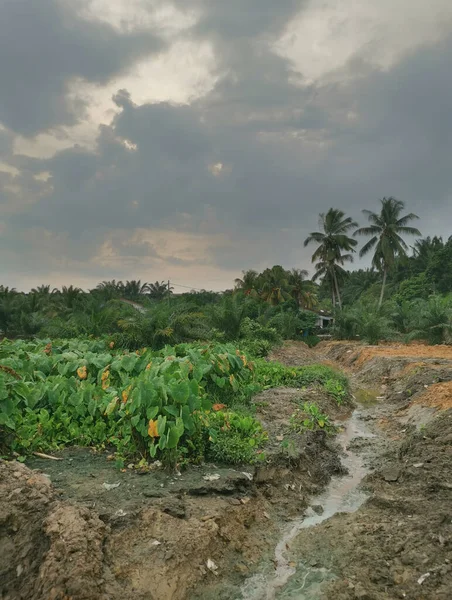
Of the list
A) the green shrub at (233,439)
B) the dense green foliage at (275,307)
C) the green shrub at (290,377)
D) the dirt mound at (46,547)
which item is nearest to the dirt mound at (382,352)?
the dense green foliage at (275,307)

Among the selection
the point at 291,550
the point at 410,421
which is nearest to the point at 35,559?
the point at 291,550

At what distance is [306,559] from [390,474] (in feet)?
6.96

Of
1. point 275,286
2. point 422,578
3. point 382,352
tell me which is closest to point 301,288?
point 275,286

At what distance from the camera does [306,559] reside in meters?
3.97

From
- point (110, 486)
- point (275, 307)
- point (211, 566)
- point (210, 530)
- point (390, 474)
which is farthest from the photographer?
point (275, 307)

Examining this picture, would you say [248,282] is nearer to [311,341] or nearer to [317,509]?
[311,341]

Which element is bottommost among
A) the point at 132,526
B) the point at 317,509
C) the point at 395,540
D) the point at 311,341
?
the point at 317,509

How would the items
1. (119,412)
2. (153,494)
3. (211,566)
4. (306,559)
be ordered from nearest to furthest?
(211,566) < (306,559) < (153,494) < (119,412)

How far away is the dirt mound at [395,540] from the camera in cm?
332

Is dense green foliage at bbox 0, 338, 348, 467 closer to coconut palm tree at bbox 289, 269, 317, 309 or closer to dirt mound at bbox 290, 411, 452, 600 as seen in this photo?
dirt mound at bbox 290, 411, 452, 600

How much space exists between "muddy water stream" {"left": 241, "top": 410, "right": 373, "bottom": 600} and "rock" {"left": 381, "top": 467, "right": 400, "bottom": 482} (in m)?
0.37

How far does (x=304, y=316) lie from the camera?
3656 centimetres

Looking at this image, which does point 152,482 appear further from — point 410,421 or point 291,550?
point 410,421

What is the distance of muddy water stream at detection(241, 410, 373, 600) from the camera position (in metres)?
3.55
